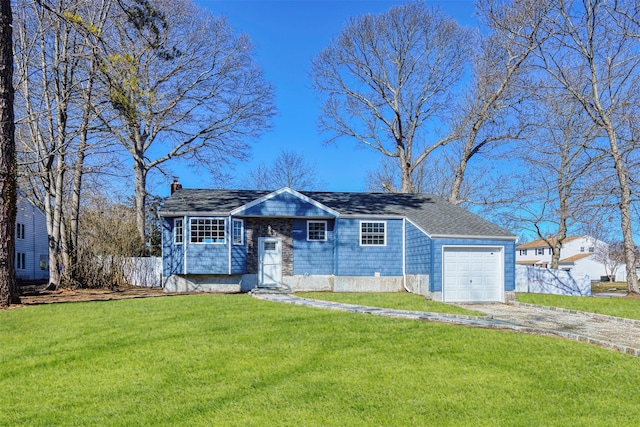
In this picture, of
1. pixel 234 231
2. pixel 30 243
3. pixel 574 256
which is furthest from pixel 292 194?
pixel 574 256

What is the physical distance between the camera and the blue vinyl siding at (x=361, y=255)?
17.5 meters

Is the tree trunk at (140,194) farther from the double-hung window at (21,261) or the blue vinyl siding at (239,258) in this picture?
the blue vinyl siding at (239,258)

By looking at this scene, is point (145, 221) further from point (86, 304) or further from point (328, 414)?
point (328, 414)

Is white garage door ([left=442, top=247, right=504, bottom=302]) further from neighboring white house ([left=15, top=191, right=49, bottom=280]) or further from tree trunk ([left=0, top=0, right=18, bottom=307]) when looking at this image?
neighboring white house ([left=15, top=191, right=49, bottom=280])

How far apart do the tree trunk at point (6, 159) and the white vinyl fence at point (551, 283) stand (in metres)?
21.2

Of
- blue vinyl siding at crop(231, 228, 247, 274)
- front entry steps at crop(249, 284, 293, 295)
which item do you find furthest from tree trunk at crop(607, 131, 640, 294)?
blue vinyl siding at crop(231, 228, 247, 274)

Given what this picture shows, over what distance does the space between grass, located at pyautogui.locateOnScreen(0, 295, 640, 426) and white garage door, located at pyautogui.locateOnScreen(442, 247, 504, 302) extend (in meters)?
5.86

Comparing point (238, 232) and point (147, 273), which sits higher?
point (238, 232)

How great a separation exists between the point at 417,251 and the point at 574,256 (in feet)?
162

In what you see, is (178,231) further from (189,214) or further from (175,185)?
(175,185)

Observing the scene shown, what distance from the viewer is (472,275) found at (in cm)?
1502

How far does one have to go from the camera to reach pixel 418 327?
8945 mm

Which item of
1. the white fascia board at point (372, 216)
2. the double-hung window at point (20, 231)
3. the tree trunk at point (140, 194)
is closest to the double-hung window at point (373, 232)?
the white fascia board at point (372, 216)

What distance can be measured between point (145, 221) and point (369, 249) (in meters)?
14.9
